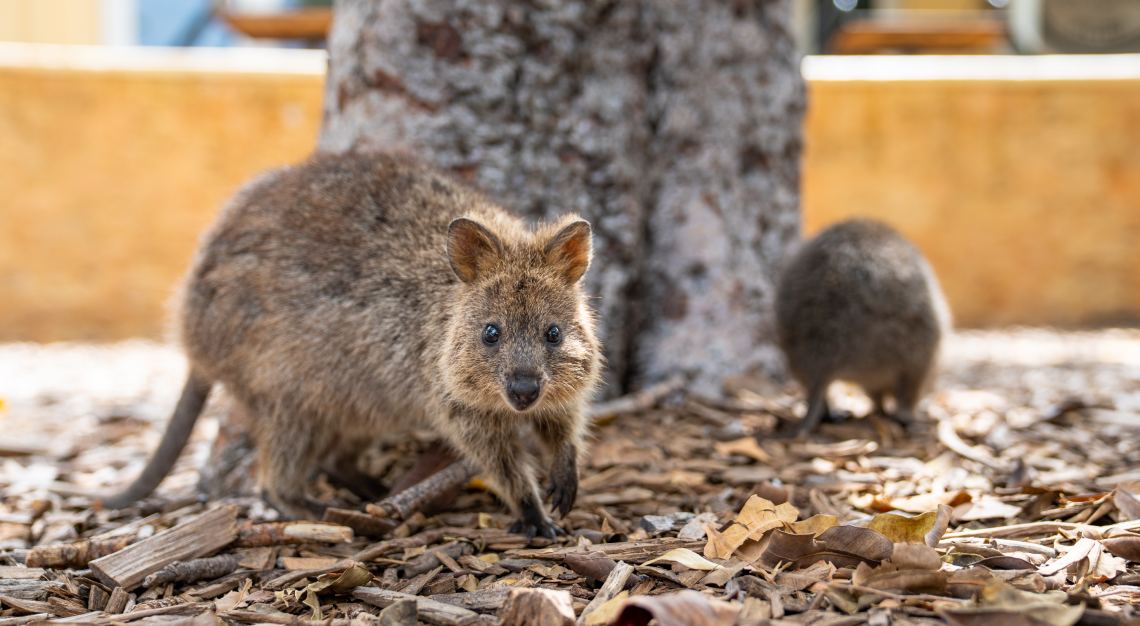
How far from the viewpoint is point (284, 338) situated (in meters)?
4.20

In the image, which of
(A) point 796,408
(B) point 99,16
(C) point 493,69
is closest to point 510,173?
(C) point 493,69

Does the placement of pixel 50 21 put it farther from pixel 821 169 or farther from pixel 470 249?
pixel 470 249

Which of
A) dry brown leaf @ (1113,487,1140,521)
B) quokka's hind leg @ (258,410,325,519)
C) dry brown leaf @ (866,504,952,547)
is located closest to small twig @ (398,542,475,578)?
quokka's hind leg @ (258,410,325,519)

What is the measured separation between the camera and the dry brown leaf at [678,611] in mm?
2545

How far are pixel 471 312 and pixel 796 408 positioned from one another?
2.26 metres

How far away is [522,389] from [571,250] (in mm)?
629

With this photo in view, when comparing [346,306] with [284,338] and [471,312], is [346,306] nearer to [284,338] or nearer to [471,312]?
[284,338]

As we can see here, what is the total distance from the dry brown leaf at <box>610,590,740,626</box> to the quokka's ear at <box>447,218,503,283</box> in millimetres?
1626

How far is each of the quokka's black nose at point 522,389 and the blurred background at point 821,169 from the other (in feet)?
20.6

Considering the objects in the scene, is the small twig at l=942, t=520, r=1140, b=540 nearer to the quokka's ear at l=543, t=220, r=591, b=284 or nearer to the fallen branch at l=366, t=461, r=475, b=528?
the quokka's ear at l=543, t=220, r=591, b=284

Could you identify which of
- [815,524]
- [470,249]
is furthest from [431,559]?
[815,524]

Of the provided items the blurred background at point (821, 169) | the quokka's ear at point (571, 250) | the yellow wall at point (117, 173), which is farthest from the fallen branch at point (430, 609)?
the yellow wall at point (117, 173)

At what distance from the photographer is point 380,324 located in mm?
4160

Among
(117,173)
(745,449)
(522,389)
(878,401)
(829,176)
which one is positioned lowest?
(878,401)
